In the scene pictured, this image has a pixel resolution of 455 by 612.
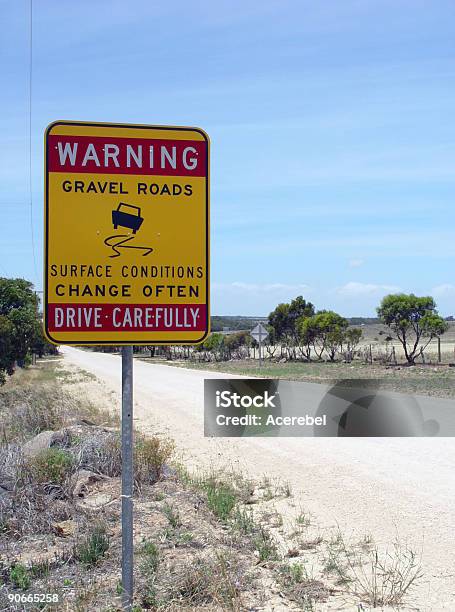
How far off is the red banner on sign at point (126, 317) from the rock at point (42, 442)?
616 cm

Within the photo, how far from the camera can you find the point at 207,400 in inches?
934

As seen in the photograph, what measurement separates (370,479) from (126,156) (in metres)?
7.45

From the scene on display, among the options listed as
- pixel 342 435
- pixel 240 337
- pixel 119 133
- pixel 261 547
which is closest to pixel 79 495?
pixel 261 547

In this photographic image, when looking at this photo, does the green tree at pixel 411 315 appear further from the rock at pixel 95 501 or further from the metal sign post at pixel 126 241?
the metal sign post at pixel 126 241

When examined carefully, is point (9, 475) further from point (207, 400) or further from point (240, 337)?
point (240, 337)

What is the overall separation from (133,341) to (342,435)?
37.2ft

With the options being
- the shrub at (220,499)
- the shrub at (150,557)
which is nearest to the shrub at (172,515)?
the shrub at (220,499)

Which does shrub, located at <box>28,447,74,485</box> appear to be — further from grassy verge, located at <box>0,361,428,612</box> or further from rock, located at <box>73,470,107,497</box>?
rock, located at <box>73,470,107,497</box>

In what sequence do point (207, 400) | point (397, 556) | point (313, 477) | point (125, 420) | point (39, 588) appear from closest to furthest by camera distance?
point (125, 420)
point (39, 588)
point (397, 556)
point (313, 477)
point (207, 400)

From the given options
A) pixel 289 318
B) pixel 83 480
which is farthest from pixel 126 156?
pixel 289 318

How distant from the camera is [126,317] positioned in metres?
4.08

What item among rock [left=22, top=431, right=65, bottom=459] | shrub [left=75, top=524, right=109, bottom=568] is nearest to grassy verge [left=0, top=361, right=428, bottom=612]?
shrub [left=75, top=524, right=109, bottom=568]

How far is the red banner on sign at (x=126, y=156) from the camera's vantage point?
4008mm

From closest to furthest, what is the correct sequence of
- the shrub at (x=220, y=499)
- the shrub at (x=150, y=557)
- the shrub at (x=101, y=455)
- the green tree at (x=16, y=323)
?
the shrub at (x=150, y=557), the shrub at (x=220, y=499), the shrub at (x=101, y=455), the green tree at (x=16, y=323)
